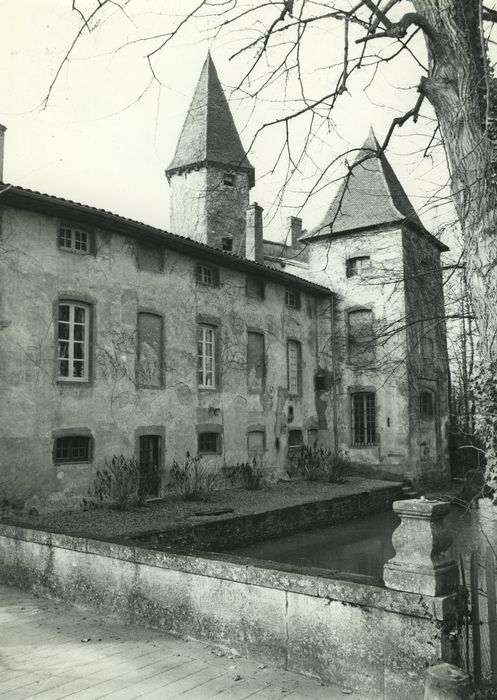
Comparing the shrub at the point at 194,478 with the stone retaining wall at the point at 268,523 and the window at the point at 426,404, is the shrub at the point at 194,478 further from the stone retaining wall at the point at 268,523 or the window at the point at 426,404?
the window at the point at 426,404

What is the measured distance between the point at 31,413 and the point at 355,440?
44.6 ft

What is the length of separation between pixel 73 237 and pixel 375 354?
1299cm

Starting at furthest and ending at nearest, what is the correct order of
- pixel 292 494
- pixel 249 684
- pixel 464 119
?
pixel 292 494
pixel 464 119
pixel 249 684

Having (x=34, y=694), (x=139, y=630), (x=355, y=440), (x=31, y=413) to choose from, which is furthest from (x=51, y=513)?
A: (x=355, y=440)

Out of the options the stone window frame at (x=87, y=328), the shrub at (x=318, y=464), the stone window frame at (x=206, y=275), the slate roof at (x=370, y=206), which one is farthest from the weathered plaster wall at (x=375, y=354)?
the stone window frame at (x=87, y=328)

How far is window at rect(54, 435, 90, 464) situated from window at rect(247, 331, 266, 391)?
6.69m

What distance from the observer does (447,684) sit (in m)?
3.45

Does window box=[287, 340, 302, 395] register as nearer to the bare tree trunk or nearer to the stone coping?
the stone coping

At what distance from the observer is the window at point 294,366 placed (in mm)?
22156

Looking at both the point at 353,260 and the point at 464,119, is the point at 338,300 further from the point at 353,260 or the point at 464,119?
the point at 464,119

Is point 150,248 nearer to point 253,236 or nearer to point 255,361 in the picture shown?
point 255,361

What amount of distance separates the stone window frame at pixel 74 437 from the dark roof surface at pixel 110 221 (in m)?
4.97

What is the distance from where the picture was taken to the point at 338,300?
78.6 feet

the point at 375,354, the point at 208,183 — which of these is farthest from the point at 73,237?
the point at 208,183
